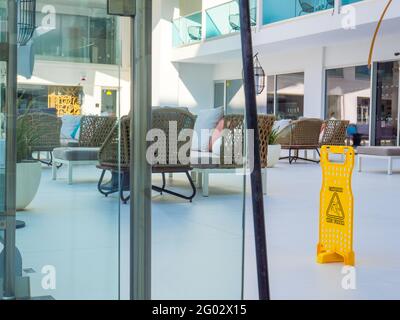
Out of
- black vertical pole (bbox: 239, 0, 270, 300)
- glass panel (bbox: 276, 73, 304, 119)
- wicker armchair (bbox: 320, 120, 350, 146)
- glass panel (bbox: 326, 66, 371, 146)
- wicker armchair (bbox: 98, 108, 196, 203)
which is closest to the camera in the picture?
black vertical pole (bbox: 239, 0, 270, 300)

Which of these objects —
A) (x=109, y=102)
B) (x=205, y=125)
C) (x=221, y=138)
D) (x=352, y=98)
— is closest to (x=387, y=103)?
Result: (x=352, y=98)

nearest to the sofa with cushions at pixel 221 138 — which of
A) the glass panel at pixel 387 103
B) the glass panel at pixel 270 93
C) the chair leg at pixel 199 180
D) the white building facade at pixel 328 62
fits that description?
the chair leg at pixel 199 180

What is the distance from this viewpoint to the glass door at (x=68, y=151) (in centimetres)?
135

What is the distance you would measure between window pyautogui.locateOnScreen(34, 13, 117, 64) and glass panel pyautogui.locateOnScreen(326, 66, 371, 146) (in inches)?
485

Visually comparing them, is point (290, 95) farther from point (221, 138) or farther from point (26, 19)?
point (26, 19)

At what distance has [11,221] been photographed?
1.46 m

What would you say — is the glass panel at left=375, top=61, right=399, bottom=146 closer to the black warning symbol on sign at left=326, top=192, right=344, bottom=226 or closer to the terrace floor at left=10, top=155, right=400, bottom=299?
the terrace floor at left=10, top=155, right=400, bottom=299

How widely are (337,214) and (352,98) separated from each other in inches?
454

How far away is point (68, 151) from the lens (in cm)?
154

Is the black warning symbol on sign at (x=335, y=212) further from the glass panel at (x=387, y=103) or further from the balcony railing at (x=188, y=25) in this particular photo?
the glass panel at (x=387, y=103)

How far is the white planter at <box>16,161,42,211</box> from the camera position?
147cm

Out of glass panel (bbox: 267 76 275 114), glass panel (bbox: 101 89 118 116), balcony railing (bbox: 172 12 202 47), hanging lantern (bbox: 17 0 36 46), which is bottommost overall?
glass panel (bbox: 101 89 118 116)

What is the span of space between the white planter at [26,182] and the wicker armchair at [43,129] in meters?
0.07

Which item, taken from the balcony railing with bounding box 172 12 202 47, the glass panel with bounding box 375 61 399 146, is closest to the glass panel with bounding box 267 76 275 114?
the glass panel with bounding box 375 61 399 146
